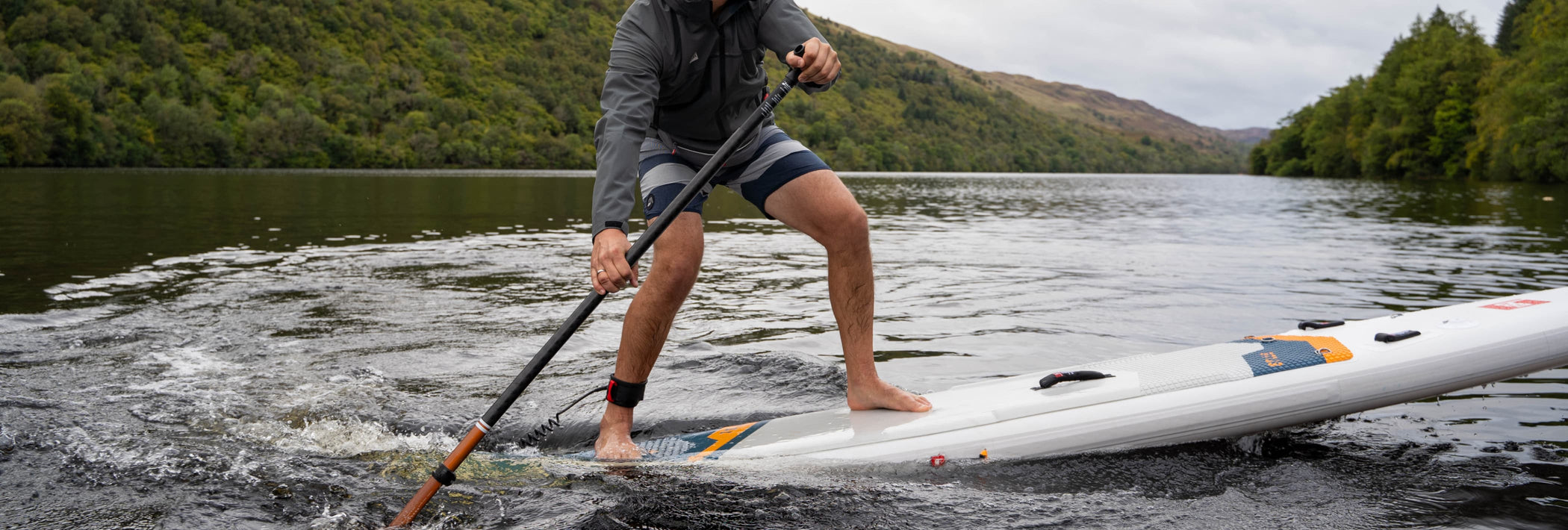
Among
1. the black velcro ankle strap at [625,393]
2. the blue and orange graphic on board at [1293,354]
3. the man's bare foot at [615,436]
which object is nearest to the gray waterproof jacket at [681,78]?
the black velcro ankle strap at [625,393]

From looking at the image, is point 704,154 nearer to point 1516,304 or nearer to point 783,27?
point 783,27

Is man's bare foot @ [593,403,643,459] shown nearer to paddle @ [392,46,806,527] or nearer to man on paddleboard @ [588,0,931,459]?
man on paddleboard @ [588,0,931,459]

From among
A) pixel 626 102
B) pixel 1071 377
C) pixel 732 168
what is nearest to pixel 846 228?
pixel 732 168

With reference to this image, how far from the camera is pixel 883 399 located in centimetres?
468

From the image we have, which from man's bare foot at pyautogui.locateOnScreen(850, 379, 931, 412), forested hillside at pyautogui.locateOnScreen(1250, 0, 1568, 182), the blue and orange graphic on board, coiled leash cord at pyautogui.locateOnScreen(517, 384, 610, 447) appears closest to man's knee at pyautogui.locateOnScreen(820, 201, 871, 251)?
man's bare foot at pyautogui.locateOnScreen(850, 379, 931, 412)

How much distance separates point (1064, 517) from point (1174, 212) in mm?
Result: 28806

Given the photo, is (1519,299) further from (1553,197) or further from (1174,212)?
(1553,197)

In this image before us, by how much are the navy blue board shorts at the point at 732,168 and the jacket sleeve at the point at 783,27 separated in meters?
0.36

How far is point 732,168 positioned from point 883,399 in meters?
1.39

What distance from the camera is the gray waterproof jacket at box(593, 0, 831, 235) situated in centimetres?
391

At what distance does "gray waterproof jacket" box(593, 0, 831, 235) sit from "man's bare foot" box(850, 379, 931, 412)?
4.42 ft

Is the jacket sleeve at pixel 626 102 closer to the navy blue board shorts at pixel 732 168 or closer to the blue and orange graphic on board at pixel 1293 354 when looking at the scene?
the navy blue board shorts at pixel 732 168

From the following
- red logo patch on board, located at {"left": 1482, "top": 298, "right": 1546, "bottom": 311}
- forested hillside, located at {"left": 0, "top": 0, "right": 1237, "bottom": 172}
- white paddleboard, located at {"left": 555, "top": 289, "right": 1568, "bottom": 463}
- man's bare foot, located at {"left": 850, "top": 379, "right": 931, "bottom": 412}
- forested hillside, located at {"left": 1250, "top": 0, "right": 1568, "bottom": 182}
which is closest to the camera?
white paddleboard, located at {"left": 555, "top": 289, "right": 1568, "bottom": 463}

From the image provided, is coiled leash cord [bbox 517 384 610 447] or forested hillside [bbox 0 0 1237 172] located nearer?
coiled leash cord [bbox 517 384 610 447]
